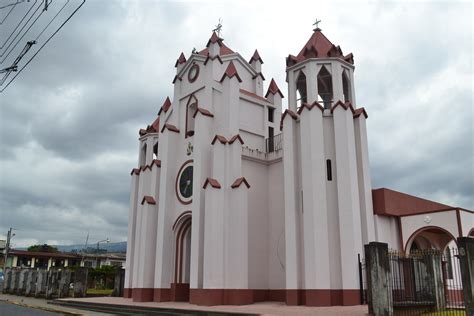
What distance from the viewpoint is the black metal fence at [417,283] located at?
1377 centimetres

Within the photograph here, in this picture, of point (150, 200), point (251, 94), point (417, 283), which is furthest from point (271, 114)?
point (417, 283)

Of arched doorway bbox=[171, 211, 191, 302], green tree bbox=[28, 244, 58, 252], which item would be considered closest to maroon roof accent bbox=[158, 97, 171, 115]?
arched doorway bbox=[171, 211, 191, 302]

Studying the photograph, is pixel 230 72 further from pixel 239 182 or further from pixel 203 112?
pixel 239 182

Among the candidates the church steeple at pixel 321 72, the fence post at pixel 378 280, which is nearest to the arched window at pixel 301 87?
the church steeple at pixel 321 72

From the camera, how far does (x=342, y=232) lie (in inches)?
732

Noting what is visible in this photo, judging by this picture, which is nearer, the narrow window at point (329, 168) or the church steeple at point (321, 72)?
the narrow window at point (329, 168)

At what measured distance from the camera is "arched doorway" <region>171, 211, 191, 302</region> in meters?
24.2

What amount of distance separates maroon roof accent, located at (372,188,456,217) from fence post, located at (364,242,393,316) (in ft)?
22.5

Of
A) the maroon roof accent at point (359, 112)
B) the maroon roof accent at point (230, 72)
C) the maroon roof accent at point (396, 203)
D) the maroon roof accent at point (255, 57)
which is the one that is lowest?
the maroon roof accent at point (396, 203)

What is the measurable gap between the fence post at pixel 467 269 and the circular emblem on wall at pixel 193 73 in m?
18.4

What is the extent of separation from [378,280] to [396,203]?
28.4ft

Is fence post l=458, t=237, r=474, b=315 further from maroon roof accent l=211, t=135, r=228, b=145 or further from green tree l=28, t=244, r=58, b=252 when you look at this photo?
green tree l=28, t=244, r=58, b=252

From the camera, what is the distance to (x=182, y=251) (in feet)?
81.2

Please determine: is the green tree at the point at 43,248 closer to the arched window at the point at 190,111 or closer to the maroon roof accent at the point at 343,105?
the arched window at the point at 190,111
